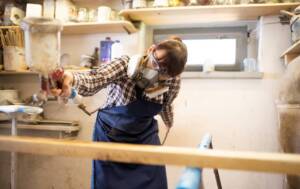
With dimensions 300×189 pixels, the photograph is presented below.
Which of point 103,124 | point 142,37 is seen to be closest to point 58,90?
point 103,124

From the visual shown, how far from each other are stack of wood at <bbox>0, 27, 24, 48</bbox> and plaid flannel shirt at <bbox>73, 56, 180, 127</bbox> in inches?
47.9

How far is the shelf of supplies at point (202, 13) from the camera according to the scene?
1.71 meters

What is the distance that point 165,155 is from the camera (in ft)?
1.88

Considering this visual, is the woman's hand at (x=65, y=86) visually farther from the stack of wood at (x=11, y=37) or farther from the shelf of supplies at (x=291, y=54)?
the stack of wood at (x=11, y=37)

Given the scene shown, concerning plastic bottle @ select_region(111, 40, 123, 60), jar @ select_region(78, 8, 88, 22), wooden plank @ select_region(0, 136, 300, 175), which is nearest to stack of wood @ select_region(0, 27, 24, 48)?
jar @ select_region(78, 8, 88, 22)

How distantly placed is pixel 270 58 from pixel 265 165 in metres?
1.48

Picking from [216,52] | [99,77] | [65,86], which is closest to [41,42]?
[65,86]

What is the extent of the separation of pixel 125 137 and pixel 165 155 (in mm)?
625

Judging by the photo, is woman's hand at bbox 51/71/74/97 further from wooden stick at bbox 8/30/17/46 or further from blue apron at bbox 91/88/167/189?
wooden stick at bbox 8/30/17/46

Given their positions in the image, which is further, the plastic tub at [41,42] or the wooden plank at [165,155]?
the plastic tub at [41,42]

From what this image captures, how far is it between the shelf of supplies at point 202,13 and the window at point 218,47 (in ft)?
0.45

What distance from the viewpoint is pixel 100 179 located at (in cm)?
→ 118

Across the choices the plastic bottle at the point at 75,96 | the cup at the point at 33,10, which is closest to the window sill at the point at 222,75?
the plastic bottle at the point at 75,96

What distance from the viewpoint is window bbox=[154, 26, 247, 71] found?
6.81 feet
